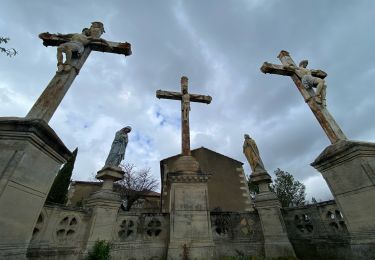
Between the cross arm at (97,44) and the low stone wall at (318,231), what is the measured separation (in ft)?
20.3

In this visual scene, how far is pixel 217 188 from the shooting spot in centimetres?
1786

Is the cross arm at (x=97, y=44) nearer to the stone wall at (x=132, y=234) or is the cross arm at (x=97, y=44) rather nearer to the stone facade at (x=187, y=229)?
the stone facade at (x=187, y=229)

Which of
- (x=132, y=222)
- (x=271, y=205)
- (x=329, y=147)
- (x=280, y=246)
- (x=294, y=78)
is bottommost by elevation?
(x=280, y=246)

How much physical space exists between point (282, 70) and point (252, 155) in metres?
2.72

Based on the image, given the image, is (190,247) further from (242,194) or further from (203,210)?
(242,194)

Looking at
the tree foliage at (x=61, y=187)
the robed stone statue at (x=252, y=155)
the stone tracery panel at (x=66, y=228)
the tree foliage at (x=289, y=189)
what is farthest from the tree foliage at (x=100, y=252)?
the tree foliage at (x=289, y=189)

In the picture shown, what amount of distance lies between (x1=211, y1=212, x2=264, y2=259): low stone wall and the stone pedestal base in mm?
284

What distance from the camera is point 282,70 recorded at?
637cm

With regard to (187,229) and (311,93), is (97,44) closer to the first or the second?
(187,229)

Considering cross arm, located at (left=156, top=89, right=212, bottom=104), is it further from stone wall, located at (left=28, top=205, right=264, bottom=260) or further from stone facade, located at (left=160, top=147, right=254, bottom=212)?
stone facade, located at (left=160, top=147, right=254, bottom=212)

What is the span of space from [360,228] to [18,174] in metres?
5.15

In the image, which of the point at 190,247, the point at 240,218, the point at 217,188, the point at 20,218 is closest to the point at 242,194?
the point at 217,188

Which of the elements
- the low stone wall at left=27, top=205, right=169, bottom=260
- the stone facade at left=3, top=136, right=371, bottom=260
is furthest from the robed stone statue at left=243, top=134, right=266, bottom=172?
the low stone wall at left=27, top=205, right=169, bottom=260

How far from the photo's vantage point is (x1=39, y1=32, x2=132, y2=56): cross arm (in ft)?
16.7
